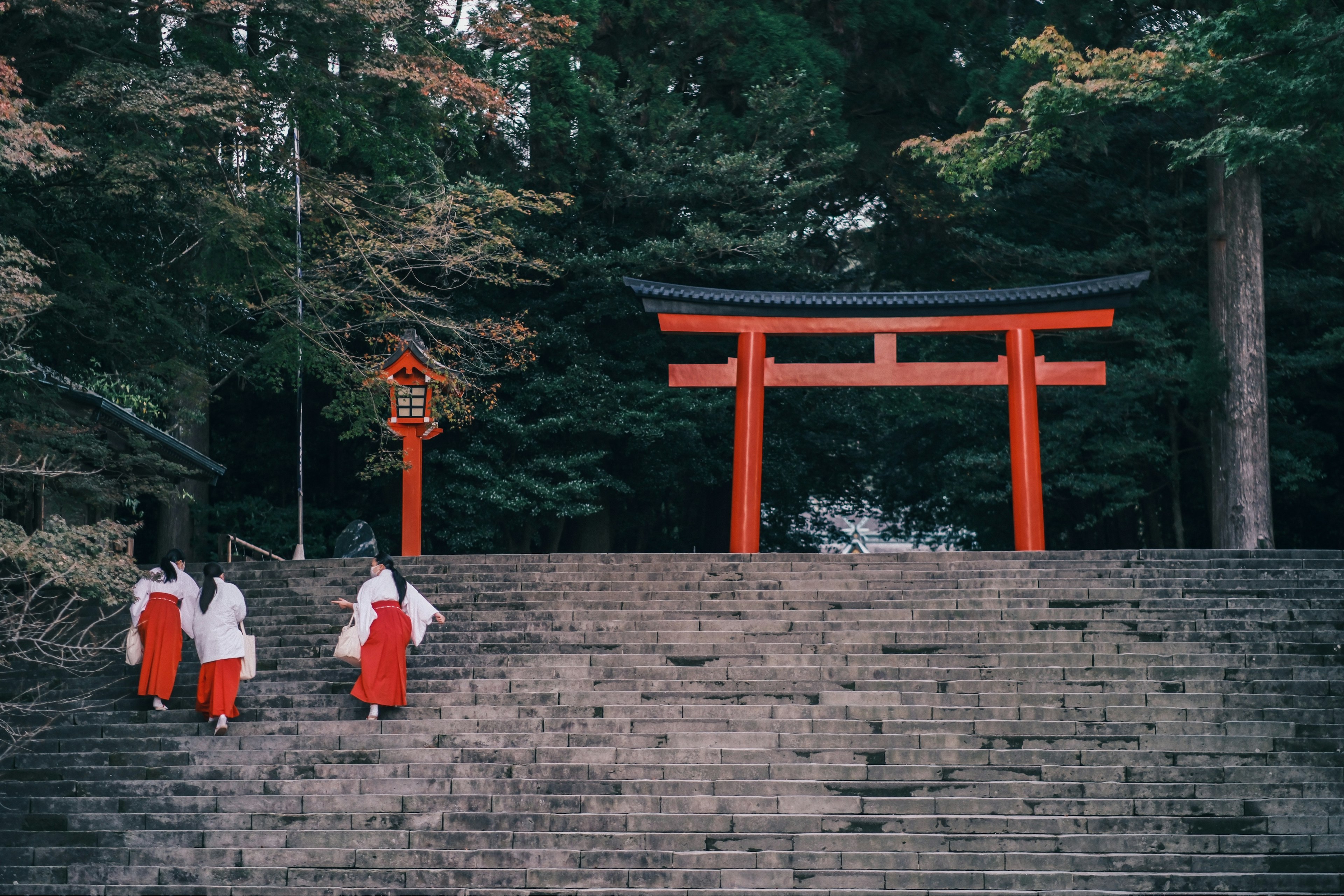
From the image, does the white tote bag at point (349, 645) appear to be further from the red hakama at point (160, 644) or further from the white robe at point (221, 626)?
the red hakama at point (160, 644)

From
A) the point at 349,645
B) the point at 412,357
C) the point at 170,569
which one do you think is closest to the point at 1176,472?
the point at 412,357

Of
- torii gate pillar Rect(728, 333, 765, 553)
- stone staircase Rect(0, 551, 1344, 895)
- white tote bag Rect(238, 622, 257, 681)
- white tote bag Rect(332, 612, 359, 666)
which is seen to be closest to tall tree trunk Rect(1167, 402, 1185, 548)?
torii gate pillar Rect(728, 333, 765, 553)

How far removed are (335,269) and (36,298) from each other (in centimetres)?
529

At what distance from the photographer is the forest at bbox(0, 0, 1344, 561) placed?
12453mm

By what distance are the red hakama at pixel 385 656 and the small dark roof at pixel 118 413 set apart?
302cm

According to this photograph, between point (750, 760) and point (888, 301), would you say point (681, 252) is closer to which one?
point (888, 301)

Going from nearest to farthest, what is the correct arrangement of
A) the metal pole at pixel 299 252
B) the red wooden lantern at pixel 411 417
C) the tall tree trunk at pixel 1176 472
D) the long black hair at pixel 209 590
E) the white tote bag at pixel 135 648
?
the long black hair at pixel 209 590
the white tote bag at pixel 135 648
the metal pole at pixel 299 252
the red wooden lantern at pixel 411 417
the tall tree trunk at pixel 1176 472

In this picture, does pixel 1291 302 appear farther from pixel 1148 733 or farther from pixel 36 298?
pixel 36 298

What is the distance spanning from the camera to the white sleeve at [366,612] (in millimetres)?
9086

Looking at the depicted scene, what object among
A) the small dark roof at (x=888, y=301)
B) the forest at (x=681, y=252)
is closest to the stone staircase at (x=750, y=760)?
the forest at (x=681, y=252)

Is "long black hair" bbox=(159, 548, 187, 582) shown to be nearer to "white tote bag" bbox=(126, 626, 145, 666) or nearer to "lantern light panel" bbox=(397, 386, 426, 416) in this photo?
"white tote bag" bbox=(126, 626, 145, 666)

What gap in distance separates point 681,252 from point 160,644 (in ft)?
35.1

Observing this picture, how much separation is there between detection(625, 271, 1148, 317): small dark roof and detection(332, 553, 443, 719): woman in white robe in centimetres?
668

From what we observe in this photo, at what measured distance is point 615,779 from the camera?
8195mm
